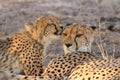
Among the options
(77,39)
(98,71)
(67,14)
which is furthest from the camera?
(67,14)

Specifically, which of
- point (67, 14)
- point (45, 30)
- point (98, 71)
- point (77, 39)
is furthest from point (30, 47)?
point (67, 14)

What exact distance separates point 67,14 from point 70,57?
6316 mm

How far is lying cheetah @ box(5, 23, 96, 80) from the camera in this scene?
6168 mm

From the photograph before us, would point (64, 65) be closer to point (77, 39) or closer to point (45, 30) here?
point (77, 39)

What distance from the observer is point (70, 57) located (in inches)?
249

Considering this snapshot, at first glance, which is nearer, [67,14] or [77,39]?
[77,39]

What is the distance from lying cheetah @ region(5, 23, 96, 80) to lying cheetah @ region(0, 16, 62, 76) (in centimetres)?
44

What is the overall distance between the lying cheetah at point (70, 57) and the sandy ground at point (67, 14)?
4.99ft

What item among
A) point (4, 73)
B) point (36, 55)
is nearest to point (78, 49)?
point (36, 55)

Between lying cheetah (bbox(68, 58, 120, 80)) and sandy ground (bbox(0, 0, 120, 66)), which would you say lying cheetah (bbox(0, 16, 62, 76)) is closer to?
lying cheetah (bbox(68, 58, 120, 80))

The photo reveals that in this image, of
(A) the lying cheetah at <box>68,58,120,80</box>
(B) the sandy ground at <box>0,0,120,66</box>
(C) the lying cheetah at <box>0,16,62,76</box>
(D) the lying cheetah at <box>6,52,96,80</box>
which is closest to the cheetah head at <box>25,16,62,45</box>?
(C) the lying cheetah at <box>0,16,62,76</box>

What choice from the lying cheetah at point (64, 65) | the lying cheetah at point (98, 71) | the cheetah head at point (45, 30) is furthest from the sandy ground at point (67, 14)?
the lying cheetah at point (98, 71)

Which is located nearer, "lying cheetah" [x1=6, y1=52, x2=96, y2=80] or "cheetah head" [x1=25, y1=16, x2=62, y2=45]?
"lying cheetah" [x1=6, y1=52, x2=96, y2=80]

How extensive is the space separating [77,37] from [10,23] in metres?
4.42
